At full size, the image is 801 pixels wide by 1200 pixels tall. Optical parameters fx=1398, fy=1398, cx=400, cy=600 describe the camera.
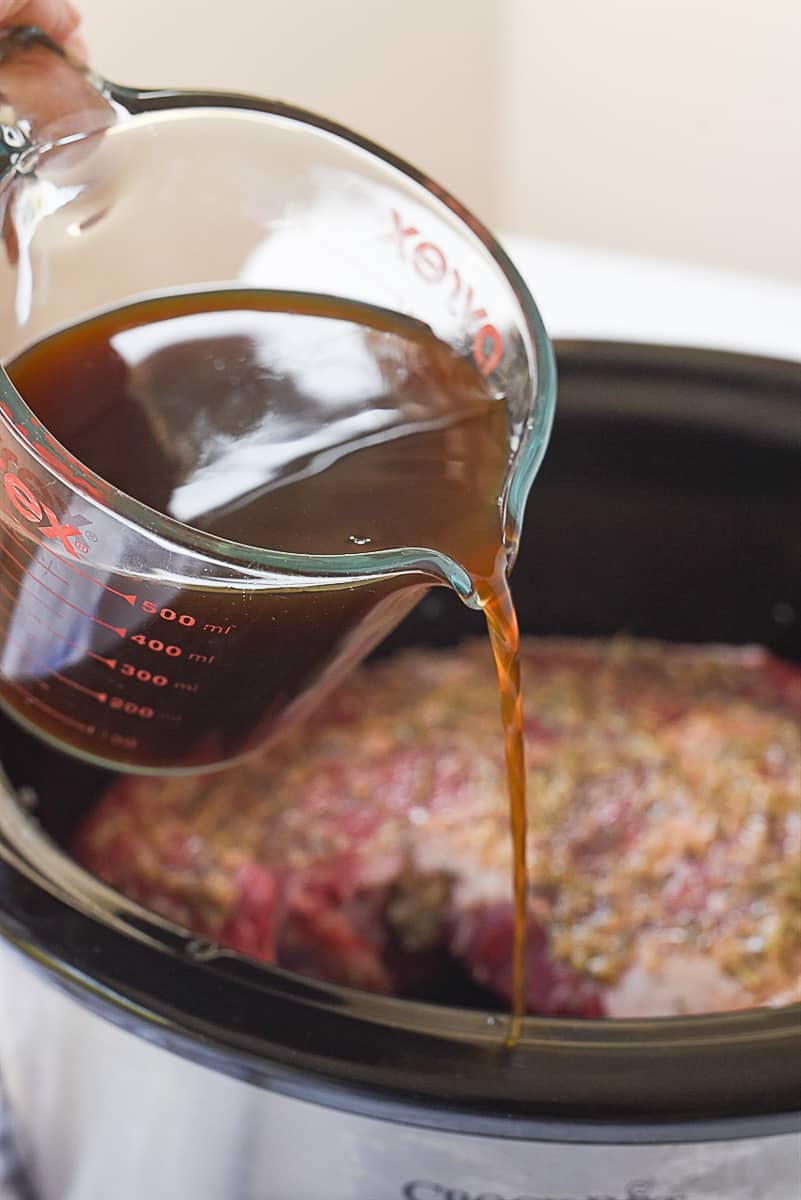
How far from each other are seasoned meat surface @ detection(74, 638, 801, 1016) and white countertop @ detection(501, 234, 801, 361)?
0.43 m

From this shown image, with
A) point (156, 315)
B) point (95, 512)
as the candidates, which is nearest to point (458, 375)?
point (156, 315)

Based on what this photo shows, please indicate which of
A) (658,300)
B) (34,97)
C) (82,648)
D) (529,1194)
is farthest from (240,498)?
(658,300)

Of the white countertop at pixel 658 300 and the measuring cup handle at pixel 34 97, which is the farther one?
the white countertop at pixel 658 300

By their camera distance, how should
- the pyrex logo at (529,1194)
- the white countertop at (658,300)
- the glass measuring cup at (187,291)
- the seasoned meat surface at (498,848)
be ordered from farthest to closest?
the white countertop at (658,300) < the seasoned meat surface at (498,848) < the pyrex logo at (529,1194) < the glass measuring cup at (187,291)

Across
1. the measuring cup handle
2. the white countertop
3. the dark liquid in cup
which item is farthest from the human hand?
the white countertop

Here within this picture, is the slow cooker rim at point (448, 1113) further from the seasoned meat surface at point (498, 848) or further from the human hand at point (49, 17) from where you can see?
the human hand at point (49, 17)

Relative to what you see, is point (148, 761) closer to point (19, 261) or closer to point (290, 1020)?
point (290, 1020)

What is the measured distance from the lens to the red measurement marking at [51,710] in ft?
2.33

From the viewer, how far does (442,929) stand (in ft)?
3.47

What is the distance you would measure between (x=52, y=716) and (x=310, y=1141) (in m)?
0.25

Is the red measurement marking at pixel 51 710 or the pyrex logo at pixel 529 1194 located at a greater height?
the red measurement marking at pixel 51 710

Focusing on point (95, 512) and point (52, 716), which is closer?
point (95, 512)

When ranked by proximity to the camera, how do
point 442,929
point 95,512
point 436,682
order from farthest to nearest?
point 436,682, point 442,929, point 95,512

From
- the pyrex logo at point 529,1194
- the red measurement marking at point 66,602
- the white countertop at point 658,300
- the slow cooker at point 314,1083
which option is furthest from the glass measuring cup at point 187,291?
the white countertop at point 658,300
